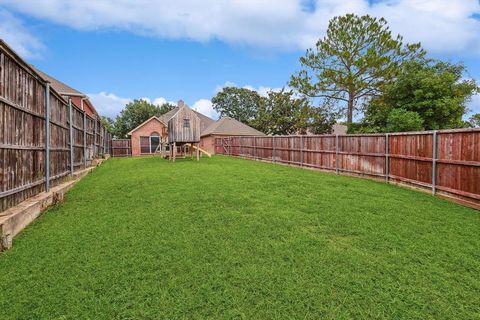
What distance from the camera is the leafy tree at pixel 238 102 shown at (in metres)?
56.4

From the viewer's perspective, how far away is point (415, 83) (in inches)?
670

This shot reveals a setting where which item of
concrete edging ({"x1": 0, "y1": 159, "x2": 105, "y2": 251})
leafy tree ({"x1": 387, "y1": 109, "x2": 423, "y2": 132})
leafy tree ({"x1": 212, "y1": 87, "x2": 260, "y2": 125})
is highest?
leafy tree ({"x1": 212, "y1": 87, "x2": 260, "y2": 125})

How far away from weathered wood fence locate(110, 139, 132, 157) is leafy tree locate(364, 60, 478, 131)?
24.8 meters

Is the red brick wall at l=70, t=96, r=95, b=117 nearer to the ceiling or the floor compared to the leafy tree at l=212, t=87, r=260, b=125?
nearer to the floor

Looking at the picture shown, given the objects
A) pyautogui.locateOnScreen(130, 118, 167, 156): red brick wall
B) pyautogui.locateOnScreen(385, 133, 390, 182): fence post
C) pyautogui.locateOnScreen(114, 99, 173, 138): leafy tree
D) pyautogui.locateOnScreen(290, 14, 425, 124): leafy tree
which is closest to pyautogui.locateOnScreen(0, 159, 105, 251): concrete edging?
pyautogui.locateOnScreen(385, 133, 390, 182): fence post

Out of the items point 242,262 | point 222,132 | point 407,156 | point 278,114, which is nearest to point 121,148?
point 222,132

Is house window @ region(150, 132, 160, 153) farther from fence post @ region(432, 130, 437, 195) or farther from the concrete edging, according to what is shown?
fence post @ region(432, 130, 437, 195)

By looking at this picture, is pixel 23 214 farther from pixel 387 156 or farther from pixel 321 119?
pixel 321 119

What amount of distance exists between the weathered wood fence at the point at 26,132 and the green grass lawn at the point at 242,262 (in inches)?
26.2

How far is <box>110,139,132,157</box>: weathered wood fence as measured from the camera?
31.3 metres

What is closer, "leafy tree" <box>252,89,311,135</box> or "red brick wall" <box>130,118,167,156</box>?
"red brick wall" <box>130,118,167,156</box>

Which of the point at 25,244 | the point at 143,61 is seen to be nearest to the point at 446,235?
the point at 25,244

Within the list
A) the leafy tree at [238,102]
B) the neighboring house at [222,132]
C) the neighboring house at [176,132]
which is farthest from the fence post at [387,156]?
the leafy tree at [238,102]

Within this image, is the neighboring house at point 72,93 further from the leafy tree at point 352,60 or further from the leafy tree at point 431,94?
the leafy tree at point 431,94
